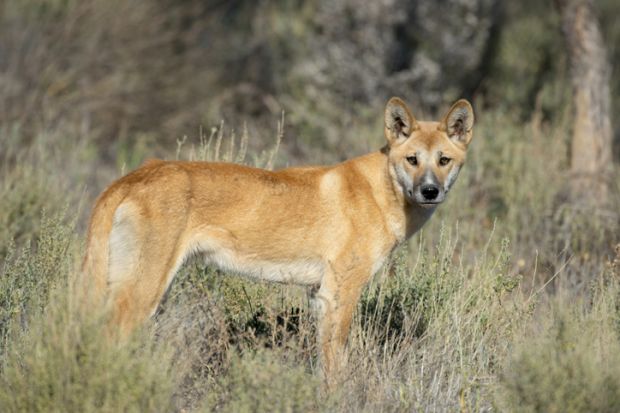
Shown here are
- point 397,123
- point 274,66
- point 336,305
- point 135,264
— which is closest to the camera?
point 135,264

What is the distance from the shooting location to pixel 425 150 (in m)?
5.25

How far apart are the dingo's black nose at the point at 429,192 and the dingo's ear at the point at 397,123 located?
1.49 ft

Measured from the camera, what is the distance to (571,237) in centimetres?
746

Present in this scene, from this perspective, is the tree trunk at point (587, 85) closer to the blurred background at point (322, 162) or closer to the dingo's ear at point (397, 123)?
the blurred background at point (322, 162)

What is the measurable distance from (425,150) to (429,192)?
308 millimetres

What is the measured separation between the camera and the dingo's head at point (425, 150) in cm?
513

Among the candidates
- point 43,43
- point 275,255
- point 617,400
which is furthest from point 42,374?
point 43,43

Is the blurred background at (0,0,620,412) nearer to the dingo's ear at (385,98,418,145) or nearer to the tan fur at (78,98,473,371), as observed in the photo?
the tan fur at (78,98,473,371)

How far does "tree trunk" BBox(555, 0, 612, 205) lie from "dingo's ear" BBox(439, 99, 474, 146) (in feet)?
11.8

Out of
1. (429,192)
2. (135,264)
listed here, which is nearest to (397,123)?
(429,192)

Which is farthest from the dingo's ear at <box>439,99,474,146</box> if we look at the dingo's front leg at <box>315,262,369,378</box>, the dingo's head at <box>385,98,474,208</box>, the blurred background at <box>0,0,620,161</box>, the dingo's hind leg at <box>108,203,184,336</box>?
the blurred background at <box>0,0,620,161</box>

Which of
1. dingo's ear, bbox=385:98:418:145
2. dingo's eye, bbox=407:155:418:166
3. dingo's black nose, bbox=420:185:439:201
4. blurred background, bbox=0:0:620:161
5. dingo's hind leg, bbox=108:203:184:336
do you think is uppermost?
blurred background, bbox=0:0:620:161

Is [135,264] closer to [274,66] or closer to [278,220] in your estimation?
[278,220]

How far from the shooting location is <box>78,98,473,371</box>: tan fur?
4.49 m
